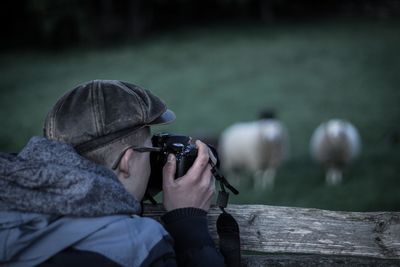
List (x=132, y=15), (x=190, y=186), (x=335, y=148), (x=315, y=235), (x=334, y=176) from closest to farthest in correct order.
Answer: (x=190, y=186), (x=315, y=235), (x=334, y=176), (x=335, y=148), (x=132, y=15)

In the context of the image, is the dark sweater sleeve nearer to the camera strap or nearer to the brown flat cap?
the camera strap

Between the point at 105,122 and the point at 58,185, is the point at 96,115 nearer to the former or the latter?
the point at 105,122

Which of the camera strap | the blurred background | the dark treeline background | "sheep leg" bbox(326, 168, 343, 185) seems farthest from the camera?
the dark treeline background

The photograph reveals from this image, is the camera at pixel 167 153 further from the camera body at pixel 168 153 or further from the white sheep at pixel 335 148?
the white sheep at pixel 335 148

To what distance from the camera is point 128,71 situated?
21.2 metres

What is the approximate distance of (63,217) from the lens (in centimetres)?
140

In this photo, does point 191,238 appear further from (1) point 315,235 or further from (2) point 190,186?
(1) point 315,235

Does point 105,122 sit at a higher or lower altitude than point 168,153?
higher

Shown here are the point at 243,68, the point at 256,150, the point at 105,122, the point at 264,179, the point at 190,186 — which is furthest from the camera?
the point at 243,68

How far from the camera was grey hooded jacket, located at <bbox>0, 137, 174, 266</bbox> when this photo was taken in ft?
4.49

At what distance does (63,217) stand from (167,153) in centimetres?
48

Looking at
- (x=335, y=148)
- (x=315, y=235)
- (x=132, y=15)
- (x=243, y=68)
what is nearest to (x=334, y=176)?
(x=335, y=148)

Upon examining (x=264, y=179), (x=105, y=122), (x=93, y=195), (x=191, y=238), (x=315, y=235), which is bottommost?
(x=264, y=179)

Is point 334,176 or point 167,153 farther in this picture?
point 334,176
